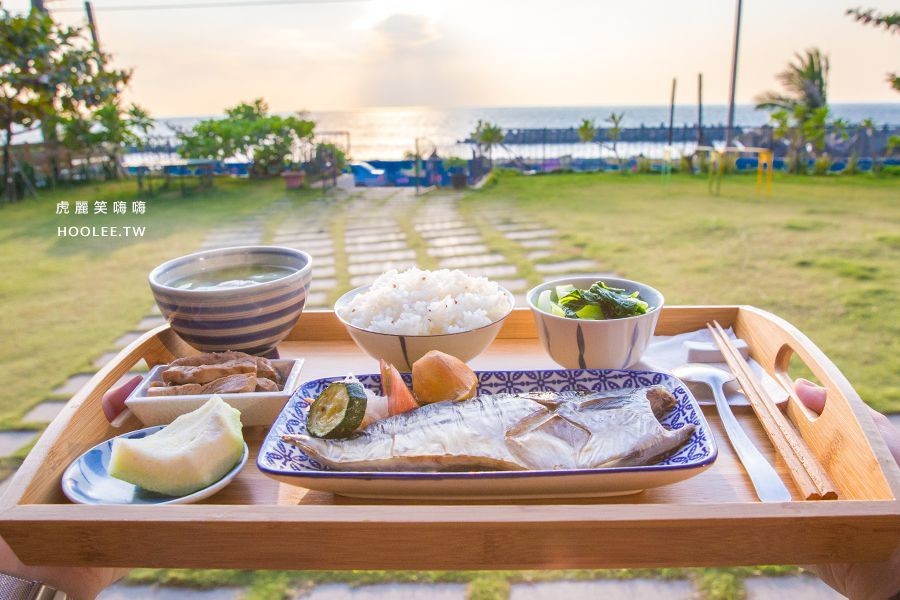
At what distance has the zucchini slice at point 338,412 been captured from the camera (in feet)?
3.68

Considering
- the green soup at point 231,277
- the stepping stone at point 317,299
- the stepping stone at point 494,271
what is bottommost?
the stepping stone at point 317,299

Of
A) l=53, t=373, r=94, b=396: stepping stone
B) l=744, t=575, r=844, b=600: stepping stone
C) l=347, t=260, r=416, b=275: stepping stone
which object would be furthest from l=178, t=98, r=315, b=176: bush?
l=744, t=575, r=844, b=600: stepping stone

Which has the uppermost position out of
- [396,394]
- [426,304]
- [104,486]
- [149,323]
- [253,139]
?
[253,139]

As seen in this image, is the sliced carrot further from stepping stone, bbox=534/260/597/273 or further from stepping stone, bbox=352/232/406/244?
stepping stone, bbox=352/232/406/244

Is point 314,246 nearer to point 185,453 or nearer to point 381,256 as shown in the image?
point 381,256

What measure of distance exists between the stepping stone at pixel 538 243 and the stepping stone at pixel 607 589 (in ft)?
14.8

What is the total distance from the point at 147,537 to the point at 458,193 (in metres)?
10.1

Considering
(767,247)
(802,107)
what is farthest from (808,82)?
(767,247)

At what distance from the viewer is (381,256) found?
6.06 metres

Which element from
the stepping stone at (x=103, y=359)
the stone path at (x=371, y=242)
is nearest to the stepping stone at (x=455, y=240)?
the stone path at (x=371, y=242)

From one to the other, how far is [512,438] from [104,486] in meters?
0.73

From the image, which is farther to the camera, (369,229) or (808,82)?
(808,82)

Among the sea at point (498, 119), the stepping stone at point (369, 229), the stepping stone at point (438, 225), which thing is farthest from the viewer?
the sea at point (498, 119)

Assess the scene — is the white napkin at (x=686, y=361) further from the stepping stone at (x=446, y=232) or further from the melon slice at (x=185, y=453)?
the stepping stone at (x=446, y=232)
